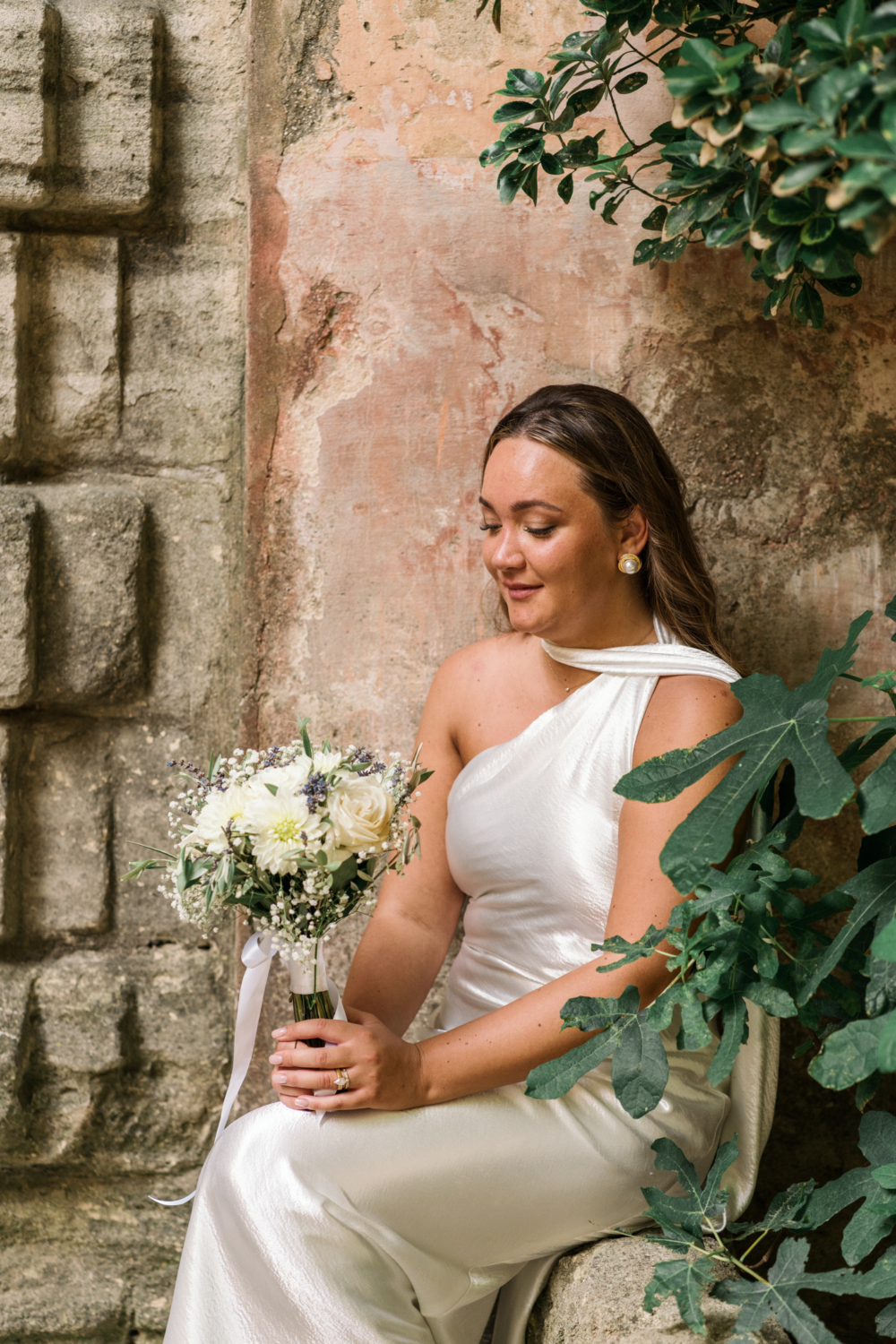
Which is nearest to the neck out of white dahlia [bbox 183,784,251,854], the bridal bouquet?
the bridal bouquet

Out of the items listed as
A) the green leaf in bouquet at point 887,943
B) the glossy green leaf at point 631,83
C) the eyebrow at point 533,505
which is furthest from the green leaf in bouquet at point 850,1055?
the glossy green leaf at point 631,83

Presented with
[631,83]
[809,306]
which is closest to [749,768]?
[809,306]

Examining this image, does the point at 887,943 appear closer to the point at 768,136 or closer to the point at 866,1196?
the point at 866,1196

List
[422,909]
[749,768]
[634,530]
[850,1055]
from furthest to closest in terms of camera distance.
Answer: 1. [422,909]
2. [634,530]
3. [749,768]
4. [850,1055]

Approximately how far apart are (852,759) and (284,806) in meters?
0.84

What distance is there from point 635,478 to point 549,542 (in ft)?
0.71

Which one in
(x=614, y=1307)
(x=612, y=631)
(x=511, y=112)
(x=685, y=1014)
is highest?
(x=511, y=112)

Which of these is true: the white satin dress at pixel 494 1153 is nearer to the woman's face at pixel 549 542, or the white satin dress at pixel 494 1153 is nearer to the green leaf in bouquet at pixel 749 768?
the woman's face at pixel 549 542

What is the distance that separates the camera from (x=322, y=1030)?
1.66m

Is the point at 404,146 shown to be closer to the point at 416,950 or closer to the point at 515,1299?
the point at 416,950

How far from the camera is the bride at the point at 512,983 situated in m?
1.63

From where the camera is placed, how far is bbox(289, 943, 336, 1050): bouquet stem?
1698 mm

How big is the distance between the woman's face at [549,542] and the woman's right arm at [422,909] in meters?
0.31

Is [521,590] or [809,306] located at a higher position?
[809,306]
